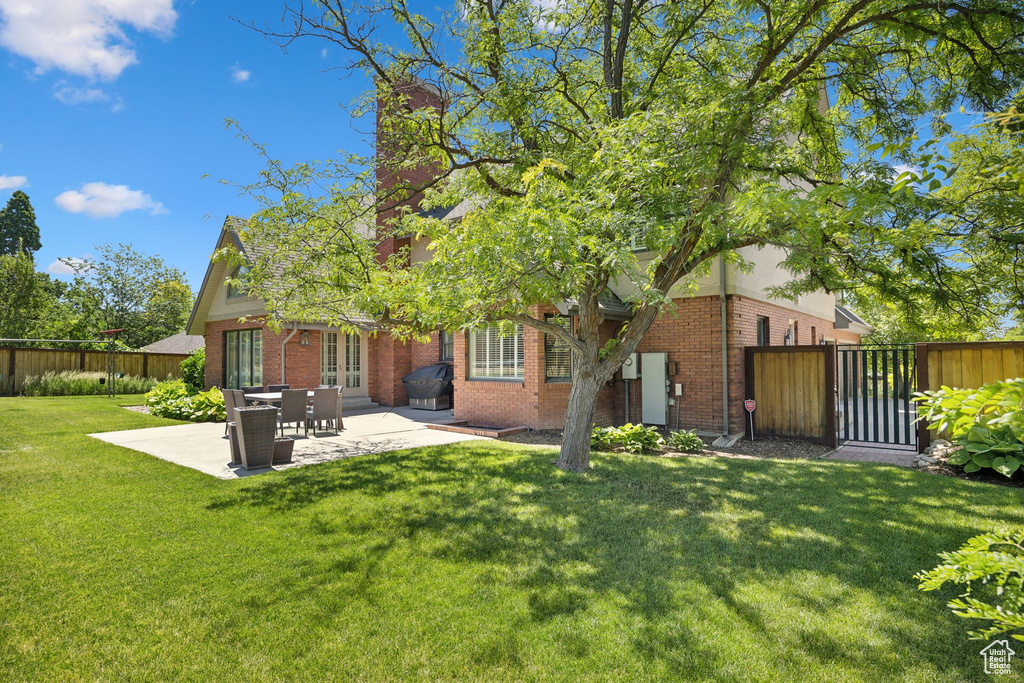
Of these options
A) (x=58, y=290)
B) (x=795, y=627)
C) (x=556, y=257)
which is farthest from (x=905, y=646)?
(x=58, y=290)

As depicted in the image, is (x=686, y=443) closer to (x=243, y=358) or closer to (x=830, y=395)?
(x=830, y=395)

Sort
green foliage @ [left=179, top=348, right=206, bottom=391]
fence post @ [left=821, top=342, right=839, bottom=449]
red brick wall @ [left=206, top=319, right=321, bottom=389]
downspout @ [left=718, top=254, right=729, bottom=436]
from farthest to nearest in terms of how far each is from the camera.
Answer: green foliage @ [left=179, top=348, right=206, bottom=391], red brick wall @ [left=206, top=319, right=321, bottom=389], downspout @ [left=718, top=254, right=729, bottom=436], fence post @ [left=821, top=342, right=839, bottom=449]

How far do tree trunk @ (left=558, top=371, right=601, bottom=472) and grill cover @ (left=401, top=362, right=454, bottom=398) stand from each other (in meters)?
8.54

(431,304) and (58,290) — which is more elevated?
(58,290)

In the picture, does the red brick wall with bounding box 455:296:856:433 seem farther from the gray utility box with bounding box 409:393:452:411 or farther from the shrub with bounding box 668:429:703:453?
the gray utility box with bounding box 409:393:452:411

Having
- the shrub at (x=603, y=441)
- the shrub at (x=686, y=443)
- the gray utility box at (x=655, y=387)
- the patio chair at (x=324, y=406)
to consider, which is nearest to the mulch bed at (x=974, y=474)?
the shrub at (x=686, y=443)

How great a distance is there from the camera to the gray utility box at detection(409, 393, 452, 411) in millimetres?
15938

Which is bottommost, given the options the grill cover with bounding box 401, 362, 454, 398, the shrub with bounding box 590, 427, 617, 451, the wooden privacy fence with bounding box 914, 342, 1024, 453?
the shrub with bounding box 590, 427, 617, 451

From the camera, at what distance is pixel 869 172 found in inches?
324

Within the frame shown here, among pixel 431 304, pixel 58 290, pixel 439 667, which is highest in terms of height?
pixel 58 290

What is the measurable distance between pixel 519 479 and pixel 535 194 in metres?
3.74

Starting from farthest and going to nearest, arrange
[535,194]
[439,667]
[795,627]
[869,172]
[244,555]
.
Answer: [869,172]
[535,194]
[244,555]
[795,627]
[439,667]

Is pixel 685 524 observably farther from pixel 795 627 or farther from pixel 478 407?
pixel 478 407

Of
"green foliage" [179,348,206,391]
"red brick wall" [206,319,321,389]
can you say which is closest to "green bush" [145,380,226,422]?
"red brick wall" [206,319,321,389]
